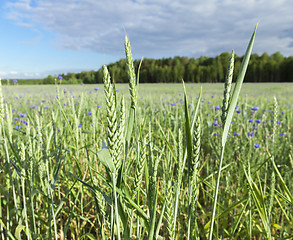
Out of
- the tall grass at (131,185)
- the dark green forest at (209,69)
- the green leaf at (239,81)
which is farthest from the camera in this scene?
the dark green forest at (209,69)

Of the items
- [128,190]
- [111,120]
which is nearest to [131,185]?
[128,190]

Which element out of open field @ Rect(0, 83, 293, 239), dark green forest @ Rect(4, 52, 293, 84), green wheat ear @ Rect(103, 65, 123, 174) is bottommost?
open field @ Rect(0, 83, 293, 239)

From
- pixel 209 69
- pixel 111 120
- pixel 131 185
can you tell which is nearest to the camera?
pixel 111 120

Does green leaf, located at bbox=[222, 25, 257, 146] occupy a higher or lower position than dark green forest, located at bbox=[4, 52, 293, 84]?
lower

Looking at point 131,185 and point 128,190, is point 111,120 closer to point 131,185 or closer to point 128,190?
point 128,190

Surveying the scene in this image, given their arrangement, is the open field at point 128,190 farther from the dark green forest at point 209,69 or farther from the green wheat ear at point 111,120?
the dark green forest at point 209,69

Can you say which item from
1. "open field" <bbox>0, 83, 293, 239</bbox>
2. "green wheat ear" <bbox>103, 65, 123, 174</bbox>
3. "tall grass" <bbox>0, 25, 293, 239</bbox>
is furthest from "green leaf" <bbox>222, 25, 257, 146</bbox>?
"green wheat ear" <bbox>103, 65, 123, 174</bbox>

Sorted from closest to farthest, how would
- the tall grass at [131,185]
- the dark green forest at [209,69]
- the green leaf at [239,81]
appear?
the green leaf at [239,81]
the tall grass at [131,185]
the dark green forest at [209,69]

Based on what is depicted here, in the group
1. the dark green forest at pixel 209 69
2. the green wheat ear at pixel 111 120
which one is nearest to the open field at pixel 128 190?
the green wheat ear at pixel 111 120

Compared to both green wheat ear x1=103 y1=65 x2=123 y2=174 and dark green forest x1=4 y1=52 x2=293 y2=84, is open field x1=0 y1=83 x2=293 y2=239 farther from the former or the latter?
dark green forest x1=4 y1=52 x2=293 y2=84

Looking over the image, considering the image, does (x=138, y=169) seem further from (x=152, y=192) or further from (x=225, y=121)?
(x=225, y=121)

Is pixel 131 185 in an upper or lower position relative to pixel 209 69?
lower

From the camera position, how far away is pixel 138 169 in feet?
2.30

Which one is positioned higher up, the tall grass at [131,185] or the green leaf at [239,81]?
the green leaf at [239,81]
